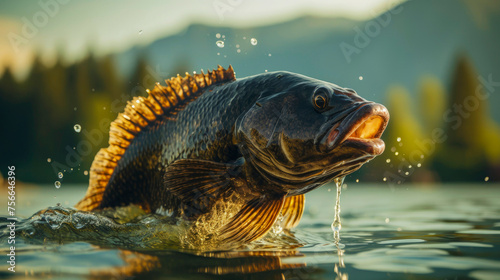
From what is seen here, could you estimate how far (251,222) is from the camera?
463 centimetres

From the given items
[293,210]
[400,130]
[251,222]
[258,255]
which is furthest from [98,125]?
[258,255]

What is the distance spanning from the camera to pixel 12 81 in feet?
142

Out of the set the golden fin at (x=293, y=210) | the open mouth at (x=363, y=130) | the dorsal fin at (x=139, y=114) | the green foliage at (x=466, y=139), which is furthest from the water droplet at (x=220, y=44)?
the green foliage at (x=466, y=139)

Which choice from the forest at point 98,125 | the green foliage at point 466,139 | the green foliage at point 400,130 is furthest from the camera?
the green foliage at point 400,130

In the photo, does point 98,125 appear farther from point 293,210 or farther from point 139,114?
point 293,210

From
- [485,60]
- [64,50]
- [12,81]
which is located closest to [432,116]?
[64,50]

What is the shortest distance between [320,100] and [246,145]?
866mm

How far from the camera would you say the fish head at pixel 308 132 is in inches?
154

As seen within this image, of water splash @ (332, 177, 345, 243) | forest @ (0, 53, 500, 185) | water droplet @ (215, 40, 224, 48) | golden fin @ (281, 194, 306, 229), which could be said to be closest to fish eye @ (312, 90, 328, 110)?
water splash @ (332, 177, 345, 243)

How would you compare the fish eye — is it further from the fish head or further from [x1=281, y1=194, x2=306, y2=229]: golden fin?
[x1=281, y1=194, x2=306, y2=229]: golden fin

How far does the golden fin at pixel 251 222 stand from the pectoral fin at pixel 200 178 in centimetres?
30

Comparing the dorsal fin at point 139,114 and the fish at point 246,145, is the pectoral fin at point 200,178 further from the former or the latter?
the dorsal fin at point 139,114

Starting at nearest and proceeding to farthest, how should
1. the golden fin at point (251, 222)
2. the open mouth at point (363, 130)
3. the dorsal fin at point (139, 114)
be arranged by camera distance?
the open mouth at point (363, 130), the golden fin at point (251, 222), the dorsal fin at point (139, 114)

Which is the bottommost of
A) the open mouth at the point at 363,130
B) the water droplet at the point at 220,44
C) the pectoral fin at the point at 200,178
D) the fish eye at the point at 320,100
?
the pectoral fin at the point at 200,178
